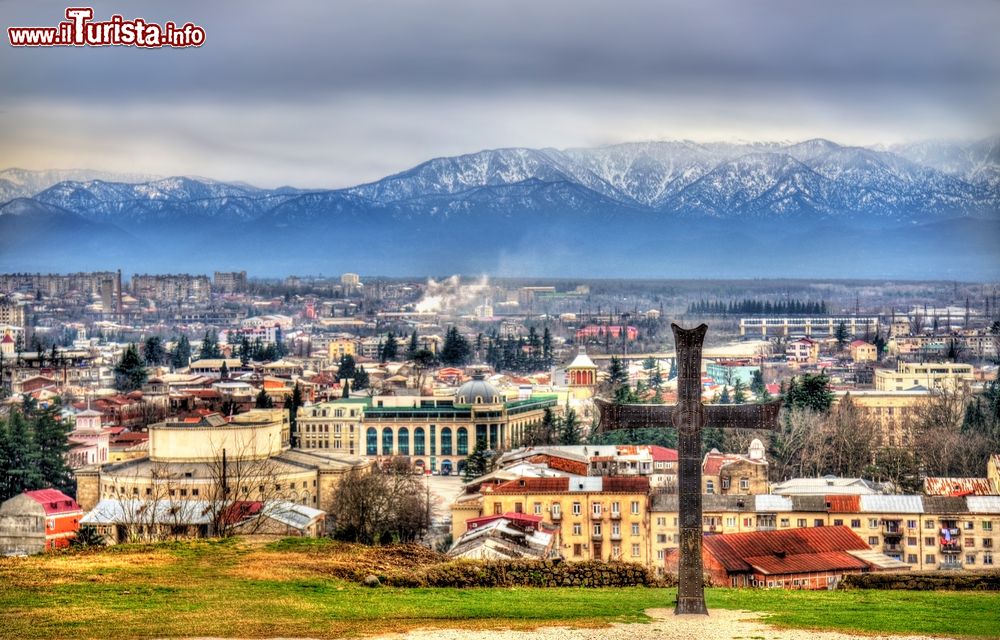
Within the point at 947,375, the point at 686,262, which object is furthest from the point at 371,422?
the point at 686,262

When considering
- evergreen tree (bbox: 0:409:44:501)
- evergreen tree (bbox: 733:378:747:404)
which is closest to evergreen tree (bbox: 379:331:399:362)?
evergreen tree (bbox: 733:378:747:404)

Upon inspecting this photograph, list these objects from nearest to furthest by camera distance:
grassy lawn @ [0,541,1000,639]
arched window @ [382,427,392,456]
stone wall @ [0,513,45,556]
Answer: grassy lawn @ [0,541,1000,639] → stone wall @ [0,513,45,556] → arched window @ [382,427,392,456]

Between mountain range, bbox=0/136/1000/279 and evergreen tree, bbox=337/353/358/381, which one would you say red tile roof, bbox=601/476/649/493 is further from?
mountain range, bbox=0/136/1000/279

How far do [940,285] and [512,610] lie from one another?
363 ft

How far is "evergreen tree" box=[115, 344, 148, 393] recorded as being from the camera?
73312 mm

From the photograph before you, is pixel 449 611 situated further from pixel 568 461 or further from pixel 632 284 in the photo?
pixel 632 284

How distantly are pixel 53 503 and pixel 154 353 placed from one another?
193 ft

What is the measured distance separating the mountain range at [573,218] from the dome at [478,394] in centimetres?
8754

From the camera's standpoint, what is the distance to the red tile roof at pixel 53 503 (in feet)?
109

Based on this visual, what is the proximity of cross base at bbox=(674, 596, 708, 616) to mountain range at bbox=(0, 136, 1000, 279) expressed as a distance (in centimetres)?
12704

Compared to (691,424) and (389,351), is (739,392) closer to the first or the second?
(389,351)

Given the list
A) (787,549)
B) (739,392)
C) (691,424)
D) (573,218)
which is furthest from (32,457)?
(573,218)

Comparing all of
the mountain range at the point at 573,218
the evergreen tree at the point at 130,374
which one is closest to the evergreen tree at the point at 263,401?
the evergreen tree at the point at 130,374

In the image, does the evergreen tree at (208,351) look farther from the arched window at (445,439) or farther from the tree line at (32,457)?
the tree line at (32,457)
